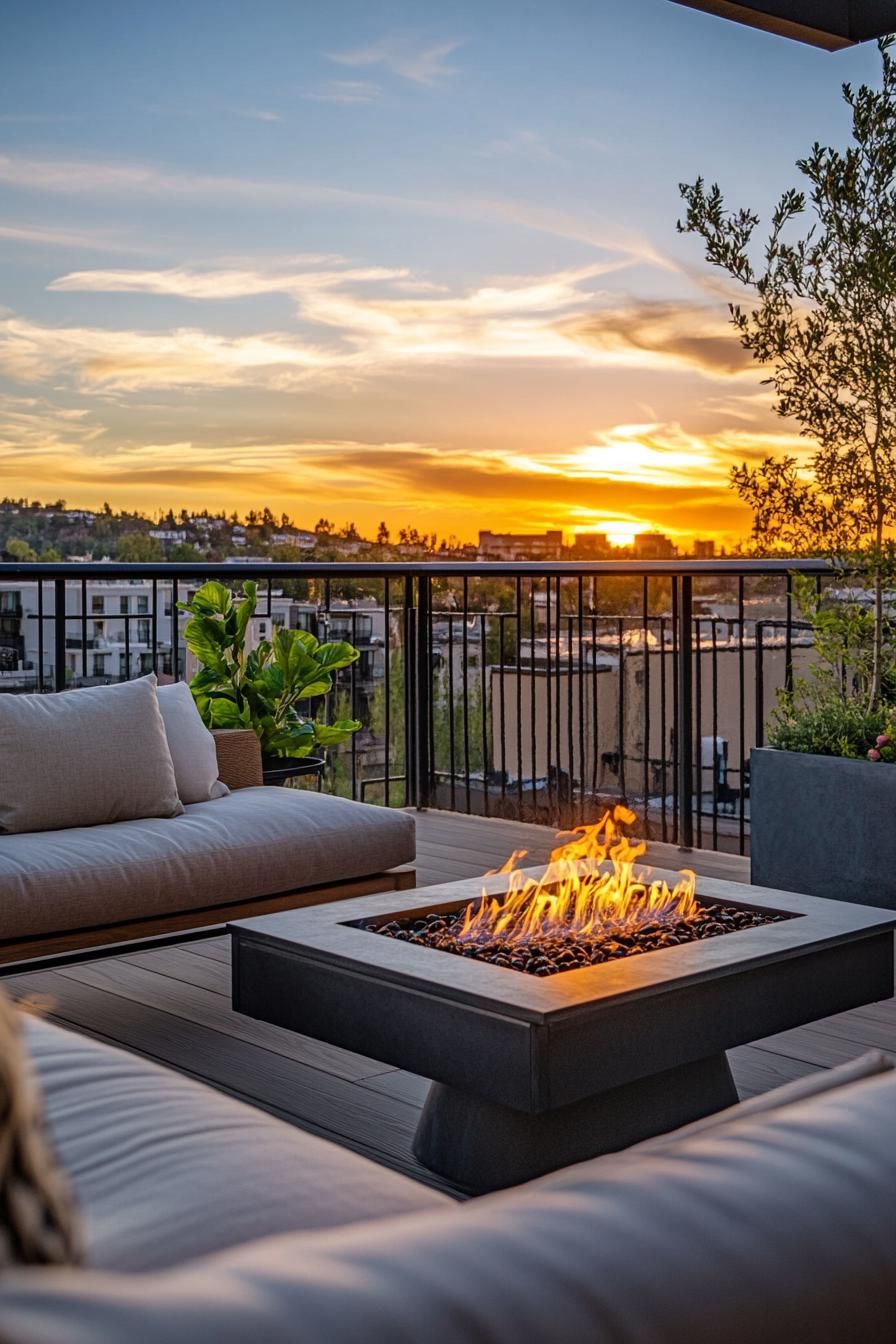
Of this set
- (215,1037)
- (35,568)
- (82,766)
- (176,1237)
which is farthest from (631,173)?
(176,1237)

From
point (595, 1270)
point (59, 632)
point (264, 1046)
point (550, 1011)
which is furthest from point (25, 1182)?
point (59, 632)

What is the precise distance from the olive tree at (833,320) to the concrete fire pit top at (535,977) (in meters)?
1.94

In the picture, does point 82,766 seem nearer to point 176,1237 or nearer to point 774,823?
point 774,823

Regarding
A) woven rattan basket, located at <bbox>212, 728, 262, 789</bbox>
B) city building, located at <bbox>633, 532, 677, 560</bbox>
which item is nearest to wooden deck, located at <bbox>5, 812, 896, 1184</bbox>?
woven rattan basket, located at <bbox>212, 728, 262, 789</bbox>

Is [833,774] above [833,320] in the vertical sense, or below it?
below

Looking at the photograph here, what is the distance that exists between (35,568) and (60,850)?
1.66 m

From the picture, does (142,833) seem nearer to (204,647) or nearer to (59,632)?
(204,647)

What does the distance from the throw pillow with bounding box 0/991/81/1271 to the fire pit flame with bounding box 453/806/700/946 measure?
1852 millimetres

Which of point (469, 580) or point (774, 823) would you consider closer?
point (774, 823)

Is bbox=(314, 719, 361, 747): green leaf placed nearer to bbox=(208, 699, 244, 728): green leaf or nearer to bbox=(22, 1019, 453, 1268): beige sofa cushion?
bbox=(208, 699, 244, 728): green leaf

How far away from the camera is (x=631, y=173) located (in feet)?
25.1

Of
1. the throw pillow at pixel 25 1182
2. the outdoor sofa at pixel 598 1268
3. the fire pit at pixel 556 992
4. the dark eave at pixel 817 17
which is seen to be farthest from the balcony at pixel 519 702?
the throw pillow at pixel 25 1182

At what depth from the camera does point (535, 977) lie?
2191 millimetres

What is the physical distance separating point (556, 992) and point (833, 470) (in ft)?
9.06
